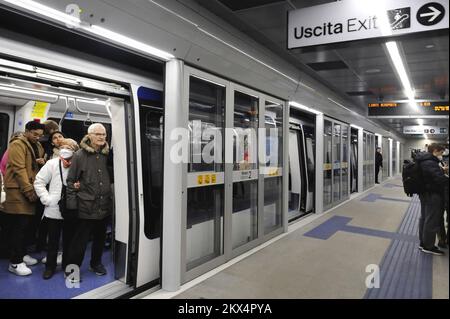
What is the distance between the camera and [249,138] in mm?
4223

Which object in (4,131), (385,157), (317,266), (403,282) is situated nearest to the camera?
(403,282)

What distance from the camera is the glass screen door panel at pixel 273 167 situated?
4707 millimetres

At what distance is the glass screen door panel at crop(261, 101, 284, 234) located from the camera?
15.4 ft

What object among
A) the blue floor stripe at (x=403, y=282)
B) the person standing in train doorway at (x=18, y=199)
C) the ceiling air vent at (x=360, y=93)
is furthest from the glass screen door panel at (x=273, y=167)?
the ceiling air vent at (x=360, y=93)

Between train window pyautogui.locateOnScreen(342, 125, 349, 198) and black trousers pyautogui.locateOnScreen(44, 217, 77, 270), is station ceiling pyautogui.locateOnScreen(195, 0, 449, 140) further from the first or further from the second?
black trousers pyautogui.locateOnScreen(44, 217, 77, 270)

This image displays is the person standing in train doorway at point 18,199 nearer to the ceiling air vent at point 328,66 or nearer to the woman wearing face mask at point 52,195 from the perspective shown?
the woman wearing face mask at point 52,195

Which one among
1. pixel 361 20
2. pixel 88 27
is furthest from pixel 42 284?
pixel 361 20

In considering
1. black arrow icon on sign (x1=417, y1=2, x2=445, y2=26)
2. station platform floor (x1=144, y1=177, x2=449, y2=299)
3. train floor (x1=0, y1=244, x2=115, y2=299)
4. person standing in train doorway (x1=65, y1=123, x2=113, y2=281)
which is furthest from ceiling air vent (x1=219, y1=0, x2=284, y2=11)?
train floor (x1=0, y1=244, x2=115, y2=299)

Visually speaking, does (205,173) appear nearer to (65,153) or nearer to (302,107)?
(65,153)

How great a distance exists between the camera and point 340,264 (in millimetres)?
2059

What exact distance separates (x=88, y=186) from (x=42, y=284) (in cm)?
108

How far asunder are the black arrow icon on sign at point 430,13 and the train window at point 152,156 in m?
2.28
